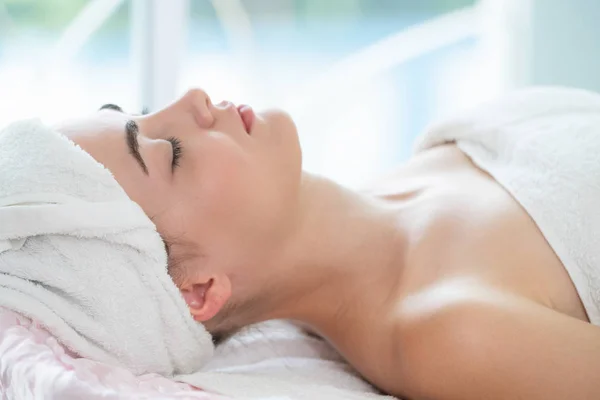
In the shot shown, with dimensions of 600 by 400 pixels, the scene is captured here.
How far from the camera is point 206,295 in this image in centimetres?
118

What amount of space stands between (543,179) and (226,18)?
1.76 m

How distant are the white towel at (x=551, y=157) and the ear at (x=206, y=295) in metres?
0.50

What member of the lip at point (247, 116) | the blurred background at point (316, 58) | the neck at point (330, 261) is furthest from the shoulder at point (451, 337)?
the blurred background at point (316, 58)

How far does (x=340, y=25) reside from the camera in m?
3.23

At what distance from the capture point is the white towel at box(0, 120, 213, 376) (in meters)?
0.99

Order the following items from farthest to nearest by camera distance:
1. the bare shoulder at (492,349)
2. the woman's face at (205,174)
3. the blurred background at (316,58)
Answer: the blurred background at (316,58), the woman's face at (205,174), the bare shoulder at (492,349)

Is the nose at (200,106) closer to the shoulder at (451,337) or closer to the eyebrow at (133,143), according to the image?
the eyebrow at (133,143)

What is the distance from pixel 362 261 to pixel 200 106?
1.24ft

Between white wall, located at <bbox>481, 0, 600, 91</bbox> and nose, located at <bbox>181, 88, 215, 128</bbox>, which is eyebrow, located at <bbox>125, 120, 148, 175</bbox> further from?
white wall, located at <bbox>481, 0, 600, 91</bbox>

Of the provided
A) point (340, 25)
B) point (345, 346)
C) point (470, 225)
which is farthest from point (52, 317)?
point (340, 25)

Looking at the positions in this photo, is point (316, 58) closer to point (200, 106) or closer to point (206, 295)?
point (200, 106)

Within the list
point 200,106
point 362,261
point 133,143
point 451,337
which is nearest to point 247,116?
point 200,106

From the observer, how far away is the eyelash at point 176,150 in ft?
3.84

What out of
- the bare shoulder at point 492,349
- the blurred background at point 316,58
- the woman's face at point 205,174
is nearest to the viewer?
the bare shoulder at point 492,349
